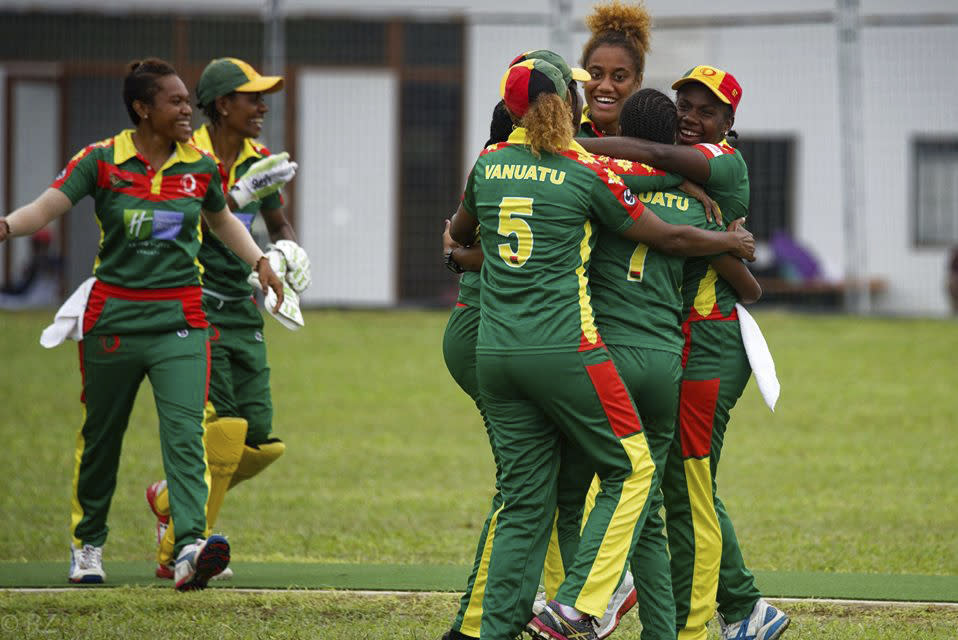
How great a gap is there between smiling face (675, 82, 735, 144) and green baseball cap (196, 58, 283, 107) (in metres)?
2.77

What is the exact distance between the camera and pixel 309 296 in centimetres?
1970

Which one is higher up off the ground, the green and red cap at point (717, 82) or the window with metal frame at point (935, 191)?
the window with metal frame at point (935, 191)

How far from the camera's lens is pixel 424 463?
509 inches

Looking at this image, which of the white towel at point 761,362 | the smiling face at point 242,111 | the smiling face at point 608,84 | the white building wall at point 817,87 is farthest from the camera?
the white building wall at point 817,87

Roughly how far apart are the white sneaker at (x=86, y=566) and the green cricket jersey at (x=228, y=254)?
57.4 inches

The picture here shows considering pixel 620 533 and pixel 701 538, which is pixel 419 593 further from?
pixel 620 533

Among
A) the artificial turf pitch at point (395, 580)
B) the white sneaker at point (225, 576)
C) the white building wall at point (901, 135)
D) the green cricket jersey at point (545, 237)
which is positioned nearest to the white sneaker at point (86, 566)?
the artificial turf pitch at point (395, 580)

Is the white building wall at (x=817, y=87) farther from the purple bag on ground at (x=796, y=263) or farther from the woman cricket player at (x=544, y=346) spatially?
the woman cricket player at (x=544, y=346)

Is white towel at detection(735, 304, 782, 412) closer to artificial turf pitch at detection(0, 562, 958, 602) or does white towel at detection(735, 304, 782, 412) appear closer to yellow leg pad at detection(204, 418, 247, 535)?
artificial turf pitch at detection(0, 562, 958, 602)

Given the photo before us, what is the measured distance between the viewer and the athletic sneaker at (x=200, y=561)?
23.1ft

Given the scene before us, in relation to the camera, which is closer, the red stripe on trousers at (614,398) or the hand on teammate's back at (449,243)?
the red stripe on trousers at (614,398)

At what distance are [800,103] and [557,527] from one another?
1570cm

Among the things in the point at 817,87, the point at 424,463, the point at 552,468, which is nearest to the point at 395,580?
the point at 552,468

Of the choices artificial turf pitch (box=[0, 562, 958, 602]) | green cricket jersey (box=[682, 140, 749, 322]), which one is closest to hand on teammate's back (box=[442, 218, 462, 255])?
green cricket jersey (box=[682, 140, 749, 322])
